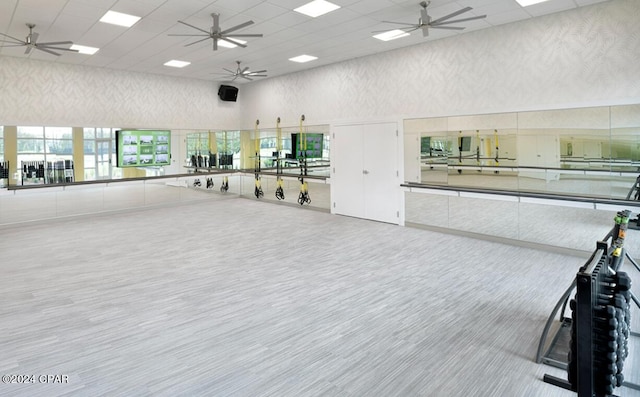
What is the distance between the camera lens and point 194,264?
5.47 metres

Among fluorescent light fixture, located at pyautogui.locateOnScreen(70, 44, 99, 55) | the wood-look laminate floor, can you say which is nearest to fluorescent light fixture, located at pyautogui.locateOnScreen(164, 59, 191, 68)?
fluorescent light fixture, located at pyautogui.locateOnScreen(70, 44, 99, 55)

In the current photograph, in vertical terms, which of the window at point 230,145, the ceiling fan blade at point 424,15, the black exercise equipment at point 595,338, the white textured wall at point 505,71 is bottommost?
the black exercise equipment at point 595,338

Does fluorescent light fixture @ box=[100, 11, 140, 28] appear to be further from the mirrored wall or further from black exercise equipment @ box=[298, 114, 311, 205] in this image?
the mirrored wall

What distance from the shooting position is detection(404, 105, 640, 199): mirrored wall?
17.9 ft

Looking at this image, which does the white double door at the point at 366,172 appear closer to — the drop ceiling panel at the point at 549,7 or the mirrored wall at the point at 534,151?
the mirrored wall at the point at 534,151

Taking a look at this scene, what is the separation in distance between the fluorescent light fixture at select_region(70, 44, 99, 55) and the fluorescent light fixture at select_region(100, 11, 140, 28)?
1997 millimetres

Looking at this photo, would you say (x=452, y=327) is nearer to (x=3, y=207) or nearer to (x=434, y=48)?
(x=434, y=48)

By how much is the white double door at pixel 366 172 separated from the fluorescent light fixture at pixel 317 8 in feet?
9.82

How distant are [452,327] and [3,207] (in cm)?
940

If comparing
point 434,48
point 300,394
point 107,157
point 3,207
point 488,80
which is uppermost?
point 434,48

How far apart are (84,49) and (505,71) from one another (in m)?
8.44

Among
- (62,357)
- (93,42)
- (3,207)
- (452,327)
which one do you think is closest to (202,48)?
(93,42)

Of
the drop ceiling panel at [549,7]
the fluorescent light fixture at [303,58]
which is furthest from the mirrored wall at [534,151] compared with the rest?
the fluorescent light fixture at [303,58]

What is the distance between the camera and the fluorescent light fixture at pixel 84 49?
780 cm
